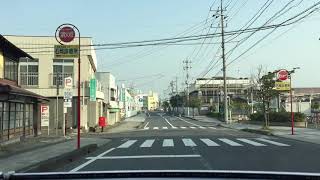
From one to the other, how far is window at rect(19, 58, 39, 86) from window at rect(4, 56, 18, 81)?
18.3m

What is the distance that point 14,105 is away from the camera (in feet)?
95.0

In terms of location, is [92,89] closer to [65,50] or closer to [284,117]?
[284,117]

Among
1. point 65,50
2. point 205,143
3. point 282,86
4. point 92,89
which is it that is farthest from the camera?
point 92,89

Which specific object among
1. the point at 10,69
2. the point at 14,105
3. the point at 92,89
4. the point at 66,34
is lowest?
the point at 14,105

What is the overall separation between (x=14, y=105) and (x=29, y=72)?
73.2 feet

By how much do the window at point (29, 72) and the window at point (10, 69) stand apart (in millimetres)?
18310

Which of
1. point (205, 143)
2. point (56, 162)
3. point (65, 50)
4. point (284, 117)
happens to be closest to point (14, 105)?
point (65, 50)

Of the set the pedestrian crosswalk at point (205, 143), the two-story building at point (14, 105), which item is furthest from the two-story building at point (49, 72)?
the pedestrian crosswalk at point (205, 143)

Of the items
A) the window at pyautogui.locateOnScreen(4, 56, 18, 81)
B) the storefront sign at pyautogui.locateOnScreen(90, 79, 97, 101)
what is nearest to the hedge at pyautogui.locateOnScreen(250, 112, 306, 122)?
the storefront sign at pyautogui.locateOnScreen(90, 79, 97, 101)

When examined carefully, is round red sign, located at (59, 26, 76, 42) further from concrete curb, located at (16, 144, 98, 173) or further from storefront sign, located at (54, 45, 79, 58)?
concrete curb, located at (16, 144, 98, 173)

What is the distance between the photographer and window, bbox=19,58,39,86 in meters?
50.3

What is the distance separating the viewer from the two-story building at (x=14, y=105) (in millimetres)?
26094

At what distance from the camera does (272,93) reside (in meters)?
49.2

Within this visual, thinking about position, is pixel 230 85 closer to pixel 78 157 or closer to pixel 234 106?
pixel 234 106
